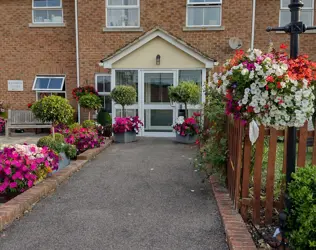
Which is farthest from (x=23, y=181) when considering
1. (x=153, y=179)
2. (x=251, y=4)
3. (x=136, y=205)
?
(x=251, y=4)

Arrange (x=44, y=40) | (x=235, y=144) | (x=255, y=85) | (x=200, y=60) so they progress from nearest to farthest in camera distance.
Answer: (x=255, y=85) < (x=235, y=144) < (x=200, y=60) < (x=44, y=40)

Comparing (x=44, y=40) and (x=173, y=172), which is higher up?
(x=44, y=40)

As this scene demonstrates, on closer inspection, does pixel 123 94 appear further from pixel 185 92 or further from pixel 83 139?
pixel 83 139

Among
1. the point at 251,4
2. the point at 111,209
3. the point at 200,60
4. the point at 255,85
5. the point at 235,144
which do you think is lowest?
the point at 111,209

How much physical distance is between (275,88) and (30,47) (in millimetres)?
11187

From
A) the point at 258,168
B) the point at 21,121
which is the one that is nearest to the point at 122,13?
the point at 21,121

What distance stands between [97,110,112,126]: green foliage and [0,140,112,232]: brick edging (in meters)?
4.37

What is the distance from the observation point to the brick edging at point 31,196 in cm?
349

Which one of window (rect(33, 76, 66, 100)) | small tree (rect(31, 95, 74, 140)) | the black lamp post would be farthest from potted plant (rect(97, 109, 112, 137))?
the black lamp post

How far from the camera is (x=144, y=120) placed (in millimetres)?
10875

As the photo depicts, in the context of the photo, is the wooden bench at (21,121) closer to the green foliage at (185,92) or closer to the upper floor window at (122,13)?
the upper floor window at (122,13)

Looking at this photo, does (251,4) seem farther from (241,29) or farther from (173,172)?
(173,172)

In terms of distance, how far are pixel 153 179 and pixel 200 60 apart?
5985 millimetres

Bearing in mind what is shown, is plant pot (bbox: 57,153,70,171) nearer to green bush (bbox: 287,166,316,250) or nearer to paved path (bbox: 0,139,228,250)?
paved path (bbox: 0,139,228,250)
